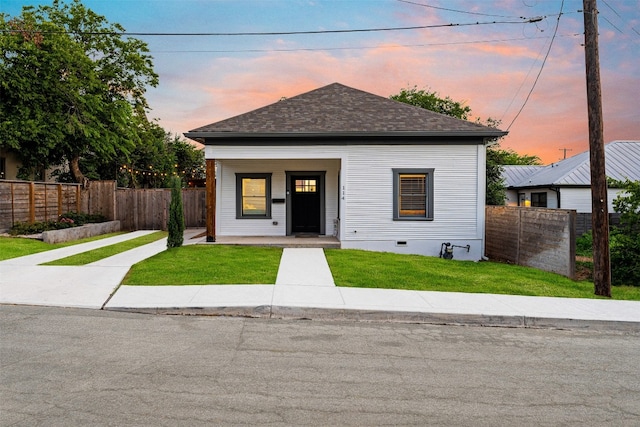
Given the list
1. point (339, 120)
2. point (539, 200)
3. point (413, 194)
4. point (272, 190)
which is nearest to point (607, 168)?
point (539, 200)

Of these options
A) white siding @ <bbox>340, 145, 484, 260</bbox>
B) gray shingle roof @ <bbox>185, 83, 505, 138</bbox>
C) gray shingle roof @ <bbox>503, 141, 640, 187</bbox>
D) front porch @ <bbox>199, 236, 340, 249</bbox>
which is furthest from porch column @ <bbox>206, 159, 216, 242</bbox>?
gray shingle roof @ <bbox>503, 141, 640, 187</bbox>

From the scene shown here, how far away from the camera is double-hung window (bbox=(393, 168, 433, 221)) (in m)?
14.1

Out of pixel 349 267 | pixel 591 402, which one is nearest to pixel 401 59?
pixel 349 267

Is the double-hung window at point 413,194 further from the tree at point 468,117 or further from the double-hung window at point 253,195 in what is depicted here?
the tree at point 468,117

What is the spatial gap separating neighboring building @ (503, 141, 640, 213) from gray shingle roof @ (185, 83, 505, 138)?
1008 cm

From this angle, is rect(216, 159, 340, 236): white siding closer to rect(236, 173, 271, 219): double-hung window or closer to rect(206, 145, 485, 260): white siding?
rect(236, 173, 271, 219): double-hung window

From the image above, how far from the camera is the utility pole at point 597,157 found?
8.34 m

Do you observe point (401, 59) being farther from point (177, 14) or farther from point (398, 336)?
point (398, 336)

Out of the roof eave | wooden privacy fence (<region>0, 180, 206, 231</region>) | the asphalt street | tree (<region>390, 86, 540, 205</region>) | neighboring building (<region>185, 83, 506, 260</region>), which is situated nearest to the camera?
the asphalt street

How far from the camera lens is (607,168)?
22.9 m

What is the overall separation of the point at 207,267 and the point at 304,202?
666 centimetres

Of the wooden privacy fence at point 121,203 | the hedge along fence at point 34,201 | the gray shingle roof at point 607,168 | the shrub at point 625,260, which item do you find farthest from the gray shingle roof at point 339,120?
the gray shingle roof at point 607,168

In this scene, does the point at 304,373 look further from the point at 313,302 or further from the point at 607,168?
the point at 607,168

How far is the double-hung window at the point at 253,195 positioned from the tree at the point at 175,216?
335 centimetres
